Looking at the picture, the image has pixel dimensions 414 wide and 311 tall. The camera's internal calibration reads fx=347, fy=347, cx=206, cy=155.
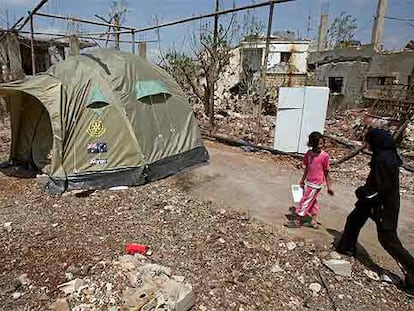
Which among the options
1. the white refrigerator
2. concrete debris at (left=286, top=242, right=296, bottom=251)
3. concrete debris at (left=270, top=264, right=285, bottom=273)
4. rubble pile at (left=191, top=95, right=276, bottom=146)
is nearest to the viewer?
concrete debris at (left=270, top=264, right=285, bottom=273)

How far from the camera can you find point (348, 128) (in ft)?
35.6

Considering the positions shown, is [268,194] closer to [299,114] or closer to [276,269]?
[276,269]

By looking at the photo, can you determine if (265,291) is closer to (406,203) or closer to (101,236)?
(101,236)

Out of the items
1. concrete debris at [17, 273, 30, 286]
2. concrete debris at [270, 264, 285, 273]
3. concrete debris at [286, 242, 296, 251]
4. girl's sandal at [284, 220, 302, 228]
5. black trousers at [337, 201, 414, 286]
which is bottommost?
concrete debris at [17, 273, 30, 286]

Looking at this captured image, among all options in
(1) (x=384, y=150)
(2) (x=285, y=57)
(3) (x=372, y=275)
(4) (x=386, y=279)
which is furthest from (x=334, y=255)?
(2) (x=285, y=57)

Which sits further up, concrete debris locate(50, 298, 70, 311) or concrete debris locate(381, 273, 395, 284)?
concrete debris locate(381, 273, 395, 284)

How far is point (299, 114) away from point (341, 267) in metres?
4.70

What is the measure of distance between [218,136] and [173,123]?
9.29 ft

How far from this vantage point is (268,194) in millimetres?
5742

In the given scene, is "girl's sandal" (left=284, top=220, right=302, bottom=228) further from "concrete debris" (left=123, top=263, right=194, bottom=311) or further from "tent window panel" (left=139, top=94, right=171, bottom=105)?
"tent window panel" (left=139, top=94, right=171, bottom=105)

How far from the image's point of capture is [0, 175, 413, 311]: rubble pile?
3.14 metres

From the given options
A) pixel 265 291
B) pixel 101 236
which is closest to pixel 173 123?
pixel 101 236

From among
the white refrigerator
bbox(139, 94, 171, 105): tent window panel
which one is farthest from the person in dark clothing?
the white refrigerator

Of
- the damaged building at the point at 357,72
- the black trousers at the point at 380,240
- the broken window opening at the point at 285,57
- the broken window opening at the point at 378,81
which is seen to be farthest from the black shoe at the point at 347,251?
the broken window opening at the point at 285,57
